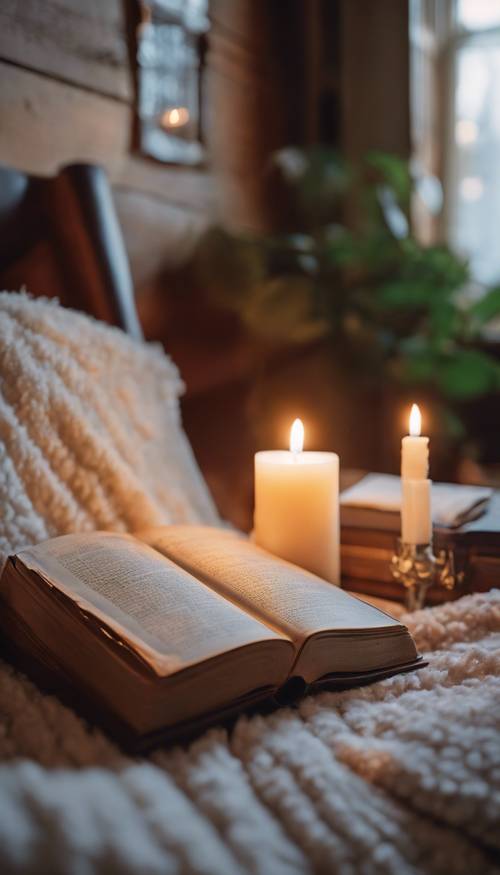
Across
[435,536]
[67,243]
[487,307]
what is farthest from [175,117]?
[435,536]

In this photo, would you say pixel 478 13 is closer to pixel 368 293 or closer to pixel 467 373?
pixel 368 293

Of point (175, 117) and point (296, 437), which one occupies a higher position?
point (175, 117)

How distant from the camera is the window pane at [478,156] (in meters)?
2.30

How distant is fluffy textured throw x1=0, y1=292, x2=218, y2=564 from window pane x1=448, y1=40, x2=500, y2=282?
1.58 meters

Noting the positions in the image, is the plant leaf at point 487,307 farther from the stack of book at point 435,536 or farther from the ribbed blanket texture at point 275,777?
the ribbed blanket texture at point 275,777

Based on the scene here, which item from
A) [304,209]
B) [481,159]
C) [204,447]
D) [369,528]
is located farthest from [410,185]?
[369,528]

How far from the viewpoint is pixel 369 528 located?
0.91m

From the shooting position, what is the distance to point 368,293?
186 centimetres

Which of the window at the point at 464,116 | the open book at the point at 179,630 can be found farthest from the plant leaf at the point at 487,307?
the open book at the point at 179,630

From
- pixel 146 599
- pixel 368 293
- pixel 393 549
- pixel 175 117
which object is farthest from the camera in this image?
pixel 368 293

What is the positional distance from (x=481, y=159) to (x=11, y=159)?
1.56m

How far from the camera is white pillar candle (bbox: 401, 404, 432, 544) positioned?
2.57ft

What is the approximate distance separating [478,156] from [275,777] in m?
2.26

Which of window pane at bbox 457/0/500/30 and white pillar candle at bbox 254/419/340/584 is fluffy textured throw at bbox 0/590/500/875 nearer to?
white pillar candle at bbox 254/419/340/584
